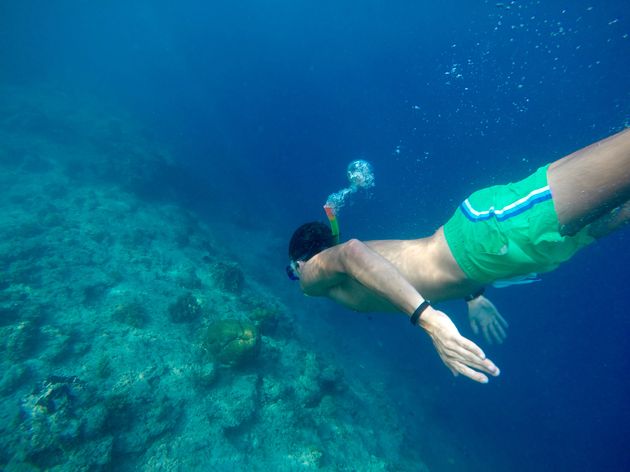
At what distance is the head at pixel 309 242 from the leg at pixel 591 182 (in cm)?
204

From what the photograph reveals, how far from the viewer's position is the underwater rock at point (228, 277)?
11219 mm

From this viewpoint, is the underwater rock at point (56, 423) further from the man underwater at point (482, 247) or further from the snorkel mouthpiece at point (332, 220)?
the snorkel mouthpiece at point (332, 220)

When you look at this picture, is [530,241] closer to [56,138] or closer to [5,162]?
[5,162]

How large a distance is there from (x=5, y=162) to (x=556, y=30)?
213ft

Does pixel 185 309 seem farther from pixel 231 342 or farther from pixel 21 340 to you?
pixel 21 340

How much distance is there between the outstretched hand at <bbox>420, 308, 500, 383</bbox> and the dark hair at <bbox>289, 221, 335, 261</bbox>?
163 cm

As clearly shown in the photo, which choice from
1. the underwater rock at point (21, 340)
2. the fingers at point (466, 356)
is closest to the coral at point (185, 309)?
the underwater rock at point (21, 340)

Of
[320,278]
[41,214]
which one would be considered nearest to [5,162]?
[41,214]

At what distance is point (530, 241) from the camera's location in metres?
2.44

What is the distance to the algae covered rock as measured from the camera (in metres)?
7.38

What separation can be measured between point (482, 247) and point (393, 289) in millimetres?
984

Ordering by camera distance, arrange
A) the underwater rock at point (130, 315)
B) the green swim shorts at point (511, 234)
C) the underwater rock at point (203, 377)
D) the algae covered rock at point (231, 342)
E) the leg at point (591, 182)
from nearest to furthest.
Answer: the leg at point (591, 182) → the green swim shorts at point (511, 234) → the underwater rock at point (203, 377) → the algae covered rock at point (231, 342) → the underwater rock at point (130, 315)

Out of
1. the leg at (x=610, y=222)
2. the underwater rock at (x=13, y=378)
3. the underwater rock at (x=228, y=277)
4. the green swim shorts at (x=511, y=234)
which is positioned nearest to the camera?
the green swim shorts at (x=511, y=234)

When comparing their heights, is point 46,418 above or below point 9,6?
below
